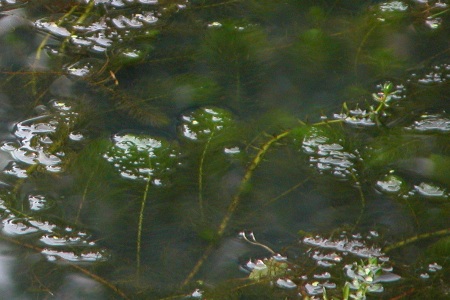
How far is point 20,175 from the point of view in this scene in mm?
2059

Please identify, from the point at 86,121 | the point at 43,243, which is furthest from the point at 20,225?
the point at 86,121

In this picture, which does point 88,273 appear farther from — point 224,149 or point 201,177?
point 224,149

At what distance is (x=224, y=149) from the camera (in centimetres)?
211

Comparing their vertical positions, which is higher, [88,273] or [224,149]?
[224,149]

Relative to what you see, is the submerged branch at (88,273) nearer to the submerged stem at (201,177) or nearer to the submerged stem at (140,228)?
the submerged stem at (140,228)

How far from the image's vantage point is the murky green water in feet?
5.98

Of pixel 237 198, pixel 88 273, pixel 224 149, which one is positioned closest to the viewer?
pixel 88 273

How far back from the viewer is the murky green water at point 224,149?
1824 millimetres

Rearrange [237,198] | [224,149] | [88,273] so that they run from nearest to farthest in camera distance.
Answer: [88,273], [237,198], [224,149]

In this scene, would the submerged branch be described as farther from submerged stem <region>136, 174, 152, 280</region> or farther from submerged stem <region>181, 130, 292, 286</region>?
submerged stem <region>181, 130, 292, 286</region>

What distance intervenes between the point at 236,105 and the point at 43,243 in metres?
0.83

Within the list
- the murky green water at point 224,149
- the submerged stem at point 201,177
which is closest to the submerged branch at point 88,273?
the murky green water at point 224,149

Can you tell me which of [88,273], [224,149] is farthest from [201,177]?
[88,273]

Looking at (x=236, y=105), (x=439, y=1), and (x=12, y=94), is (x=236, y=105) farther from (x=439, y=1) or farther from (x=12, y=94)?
(x=439, y=1)
